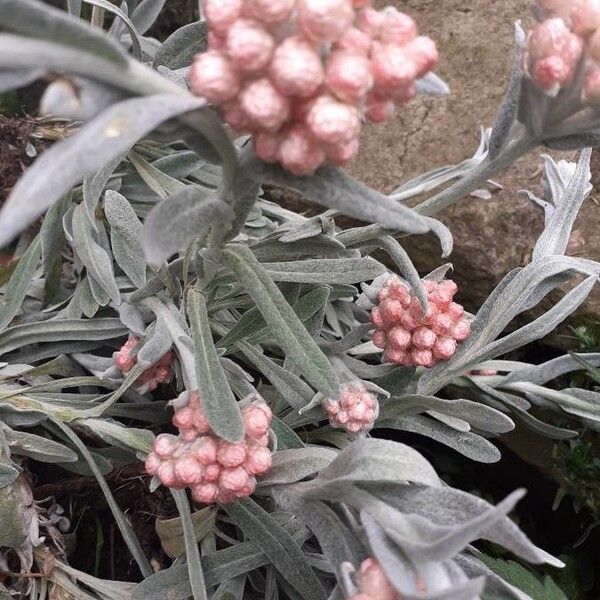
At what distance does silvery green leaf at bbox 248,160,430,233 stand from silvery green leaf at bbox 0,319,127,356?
67cm

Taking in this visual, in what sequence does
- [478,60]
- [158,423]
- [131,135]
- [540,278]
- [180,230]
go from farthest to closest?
[478,60] → [158,423] → [540,278] → [180,230] → [131,135]

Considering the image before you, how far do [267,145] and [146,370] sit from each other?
600 millimetres

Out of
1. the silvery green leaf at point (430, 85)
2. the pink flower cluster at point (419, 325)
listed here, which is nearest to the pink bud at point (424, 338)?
→ the pink flower cluster at point (419, 325)

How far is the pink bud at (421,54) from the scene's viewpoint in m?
0.58

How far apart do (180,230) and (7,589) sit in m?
0.77

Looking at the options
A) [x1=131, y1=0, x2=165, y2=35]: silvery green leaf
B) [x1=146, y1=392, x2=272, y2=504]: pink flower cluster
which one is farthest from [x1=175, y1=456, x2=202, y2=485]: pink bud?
[x1=131, y1=0, x2=165, y2=35]: silvery green leaf

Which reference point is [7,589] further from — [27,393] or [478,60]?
[478,60]

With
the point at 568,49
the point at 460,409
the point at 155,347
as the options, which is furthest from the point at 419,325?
the point at 568,49

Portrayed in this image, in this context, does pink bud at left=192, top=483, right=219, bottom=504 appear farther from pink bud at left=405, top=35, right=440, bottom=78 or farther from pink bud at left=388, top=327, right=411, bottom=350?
pink bud at left=405, top=35, right=440, bottom=78

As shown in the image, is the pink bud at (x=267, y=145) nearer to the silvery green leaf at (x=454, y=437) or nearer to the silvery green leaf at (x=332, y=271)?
the silvery green leaf at (x=332, y=271)

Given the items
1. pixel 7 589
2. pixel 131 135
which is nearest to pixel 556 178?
pixel 131 135

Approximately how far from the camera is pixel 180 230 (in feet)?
2.12

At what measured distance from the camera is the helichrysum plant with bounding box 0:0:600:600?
552mm

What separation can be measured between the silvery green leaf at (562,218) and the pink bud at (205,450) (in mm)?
602
